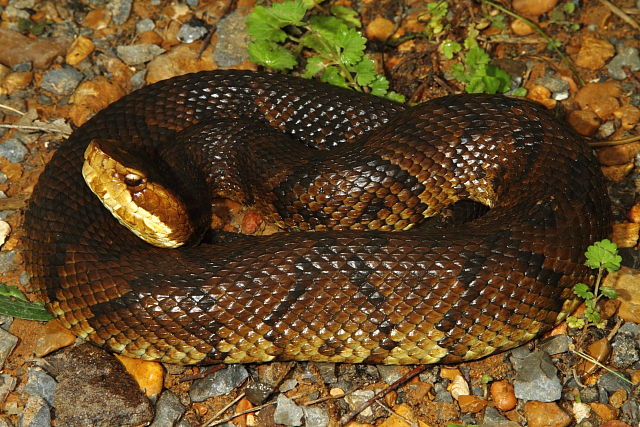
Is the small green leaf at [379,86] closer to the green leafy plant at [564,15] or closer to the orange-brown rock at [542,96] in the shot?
the orange-brown rock at [542,96]

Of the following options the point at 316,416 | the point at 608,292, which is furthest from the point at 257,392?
the point at 608,292

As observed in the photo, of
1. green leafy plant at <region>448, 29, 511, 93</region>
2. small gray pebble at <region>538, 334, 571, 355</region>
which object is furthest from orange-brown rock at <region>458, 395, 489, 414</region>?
green leafy plant at <region>448, 29, 511, 93</region>

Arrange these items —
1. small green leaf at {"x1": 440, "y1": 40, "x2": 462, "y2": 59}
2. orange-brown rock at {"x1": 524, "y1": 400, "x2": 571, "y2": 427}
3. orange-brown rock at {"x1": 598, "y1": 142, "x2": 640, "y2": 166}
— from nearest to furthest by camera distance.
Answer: orange-brown rock at {"x1": 524, "y1": 400, "x2": 571, "y2": 427}, orange-brown rock at {"x1": 598, "y1": 142, "x2": 640, "y2": 166}, small green leaf at {"x1": 440, "y1": 40, "x2": 462, "y2": 59}

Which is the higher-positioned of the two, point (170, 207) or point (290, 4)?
point (290, 4)

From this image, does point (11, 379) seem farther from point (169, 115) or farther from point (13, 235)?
point (169, 115)

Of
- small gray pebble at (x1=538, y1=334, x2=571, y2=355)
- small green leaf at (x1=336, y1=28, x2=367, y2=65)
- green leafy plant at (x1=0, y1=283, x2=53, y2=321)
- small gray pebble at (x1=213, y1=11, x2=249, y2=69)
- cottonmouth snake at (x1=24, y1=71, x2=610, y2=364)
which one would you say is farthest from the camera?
small gray pebble at (x1=213, y1=11, x2=249, y2=69)

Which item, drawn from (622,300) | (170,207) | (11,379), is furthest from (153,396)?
(622,300)

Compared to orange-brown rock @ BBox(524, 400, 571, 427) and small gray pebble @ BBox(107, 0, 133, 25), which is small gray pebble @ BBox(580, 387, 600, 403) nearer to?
orange-brown rock @ BBox(524, 400, 571, 427)
